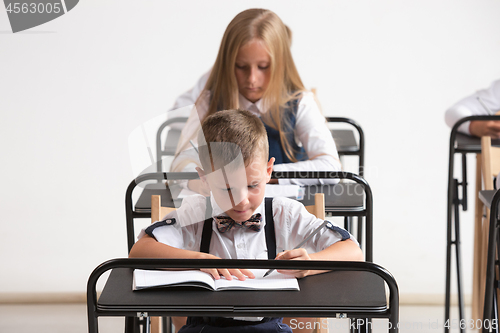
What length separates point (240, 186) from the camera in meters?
1.12

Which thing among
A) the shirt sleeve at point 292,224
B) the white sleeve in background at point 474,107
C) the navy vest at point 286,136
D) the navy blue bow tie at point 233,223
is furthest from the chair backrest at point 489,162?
the navy blue bow tie at point 233,223

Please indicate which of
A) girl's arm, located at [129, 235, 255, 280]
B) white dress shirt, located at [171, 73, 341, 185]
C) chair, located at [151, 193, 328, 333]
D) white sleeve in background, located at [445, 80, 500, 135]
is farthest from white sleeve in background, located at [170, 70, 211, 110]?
girl's arm, located at [129, 235, 255, 280]

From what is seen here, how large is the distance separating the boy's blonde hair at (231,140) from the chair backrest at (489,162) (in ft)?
3.40

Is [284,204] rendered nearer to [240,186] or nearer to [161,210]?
[240,186]

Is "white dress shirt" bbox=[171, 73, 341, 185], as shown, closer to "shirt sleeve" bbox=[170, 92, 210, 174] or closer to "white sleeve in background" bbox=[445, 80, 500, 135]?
"shirt sleeve" bbox=[170, 92, 210, 174]

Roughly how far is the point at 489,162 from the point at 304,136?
0.63m

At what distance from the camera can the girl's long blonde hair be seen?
196cm

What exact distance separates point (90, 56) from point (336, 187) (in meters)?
1.73

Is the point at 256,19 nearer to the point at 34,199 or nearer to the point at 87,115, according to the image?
the point at 87,115

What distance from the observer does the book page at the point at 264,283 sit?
3.17ft

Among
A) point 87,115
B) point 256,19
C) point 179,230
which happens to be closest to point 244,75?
point 256,19

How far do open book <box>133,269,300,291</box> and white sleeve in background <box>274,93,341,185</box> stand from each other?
764 mm

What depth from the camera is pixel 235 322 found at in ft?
3.82

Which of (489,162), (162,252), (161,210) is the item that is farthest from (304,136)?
(162,252)
